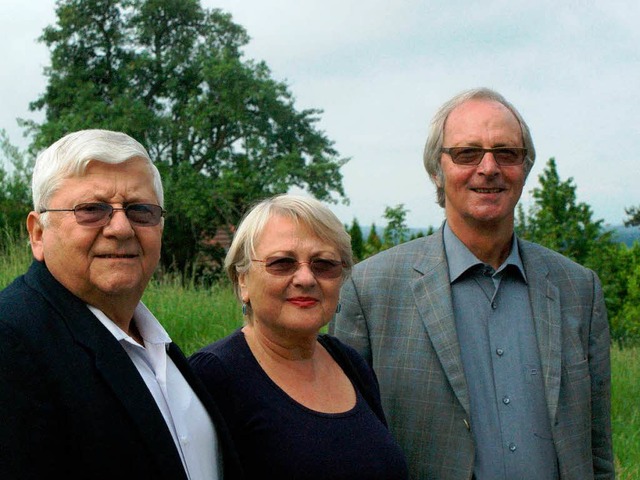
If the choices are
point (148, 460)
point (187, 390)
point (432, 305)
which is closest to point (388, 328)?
point (432, 305)

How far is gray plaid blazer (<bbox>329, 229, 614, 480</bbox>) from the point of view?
3049mm

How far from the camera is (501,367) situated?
3.10 m

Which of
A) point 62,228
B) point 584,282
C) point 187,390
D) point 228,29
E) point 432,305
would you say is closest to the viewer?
point 62,228

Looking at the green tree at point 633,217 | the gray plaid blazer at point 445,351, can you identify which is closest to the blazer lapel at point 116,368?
the gray plaid blazer at point 445,351

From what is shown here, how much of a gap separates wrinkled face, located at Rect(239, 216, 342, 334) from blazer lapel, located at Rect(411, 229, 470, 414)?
1.55 ft

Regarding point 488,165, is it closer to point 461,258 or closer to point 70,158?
point 461,258

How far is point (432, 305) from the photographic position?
125 inches

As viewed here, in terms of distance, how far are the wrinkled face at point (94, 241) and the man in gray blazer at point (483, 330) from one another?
1.16 meters

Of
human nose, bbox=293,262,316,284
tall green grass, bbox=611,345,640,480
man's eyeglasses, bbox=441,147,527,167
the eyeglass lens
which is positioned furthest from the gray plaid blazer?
tall green grass, bbox=611,345,640,480

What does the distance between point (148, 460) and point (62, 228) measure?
2.19 feet

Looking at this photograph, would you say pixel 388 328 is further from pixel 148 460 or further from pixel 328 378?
pixel 148 460

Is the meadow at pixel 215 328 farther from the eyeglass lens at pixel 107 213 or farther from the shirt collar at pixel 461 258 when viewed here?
the eyeglass lens at pixel 107 213

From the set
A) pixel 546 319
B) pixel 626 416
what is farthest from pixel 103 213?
pixel 626 416

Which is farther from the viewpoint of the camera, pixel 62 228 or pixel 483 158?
pixel 483 158
